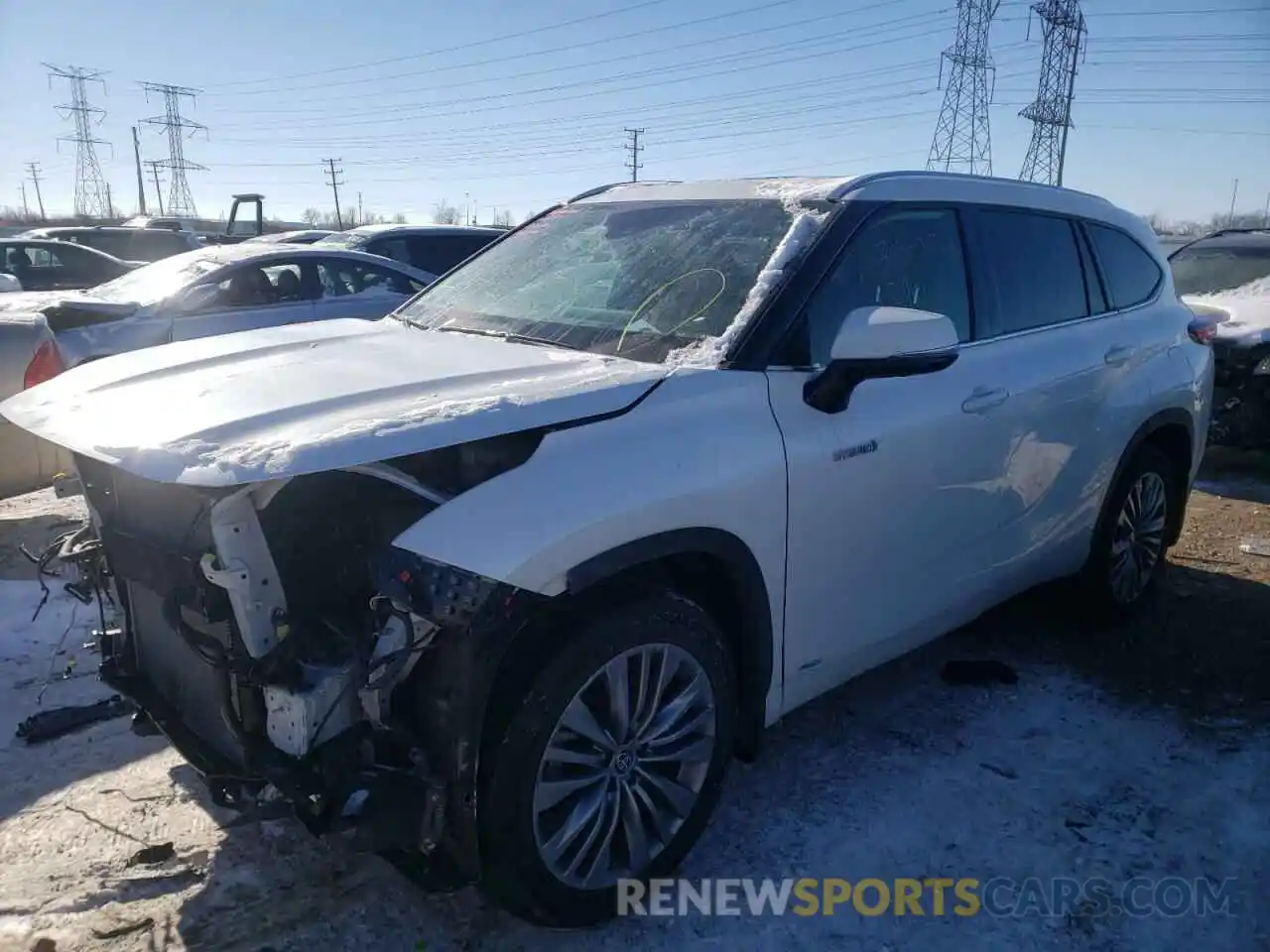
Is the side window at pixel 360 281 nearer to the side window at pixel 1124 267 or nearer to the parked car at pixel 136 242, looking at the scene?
the side window at pixel 1124 267

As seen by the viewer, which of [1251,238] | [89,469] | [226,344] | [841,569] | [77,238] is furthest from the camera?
[77,238]

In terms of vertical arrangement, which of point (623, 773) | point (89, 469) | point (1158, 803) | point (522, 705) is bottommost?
point (1158, 803)

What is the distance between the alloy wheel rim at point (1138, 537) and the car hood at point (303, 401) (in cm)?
283

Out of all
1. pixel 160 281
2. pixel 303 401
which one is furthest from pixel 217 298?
pixel 303 401

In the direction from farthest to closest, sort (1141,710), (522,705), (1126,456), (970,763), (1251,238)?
(1251,238) → (1126,456) → (1141,710) → (970,763) → (522,705)

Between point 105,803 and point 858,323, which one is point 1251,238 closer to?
point 858,323

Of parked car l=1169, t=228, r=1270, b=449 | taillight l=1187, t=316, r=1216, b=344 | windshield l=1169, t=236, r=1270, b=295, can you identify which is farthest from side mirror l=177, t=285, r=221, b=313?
windshield l=1169, t=236, r=1270, b=295

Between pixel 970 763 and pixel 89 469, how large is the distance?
2.97 meters

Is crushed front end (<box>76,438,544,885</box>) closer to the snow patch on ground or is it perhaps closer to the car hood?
the car hood

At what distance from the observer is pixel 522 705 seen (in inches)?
89.4

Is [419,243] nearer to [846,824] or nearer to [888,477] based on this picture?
[888,477]

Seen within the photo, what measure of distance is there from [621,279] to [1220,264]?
849 cm

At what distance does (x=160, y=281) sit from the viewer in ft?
26.8

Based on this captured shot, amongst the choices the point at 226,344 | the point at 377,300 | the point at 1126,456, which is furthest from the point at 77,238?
the point at 1126,456
